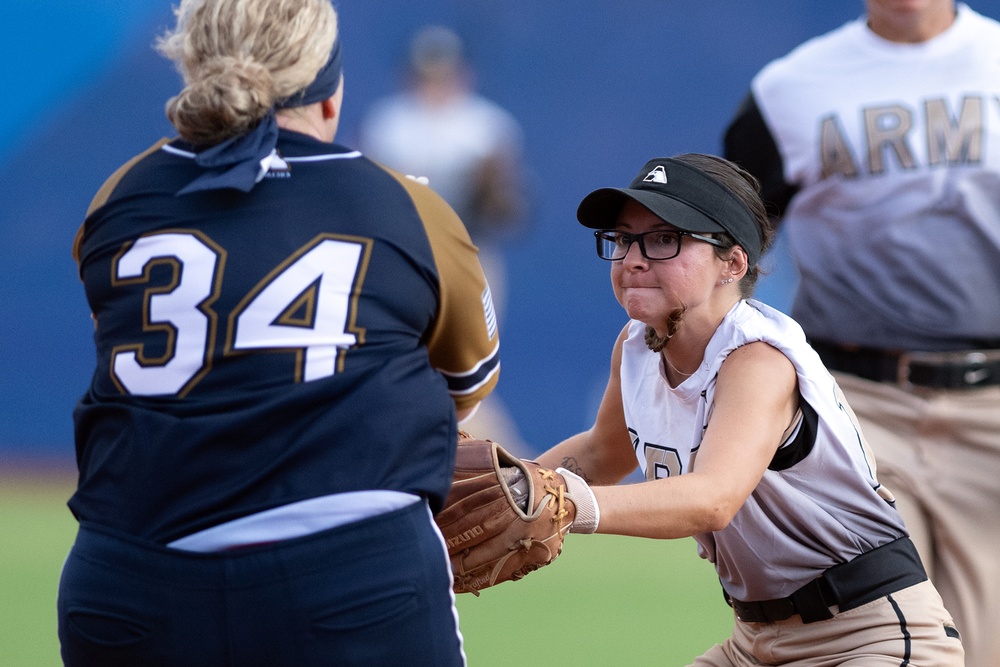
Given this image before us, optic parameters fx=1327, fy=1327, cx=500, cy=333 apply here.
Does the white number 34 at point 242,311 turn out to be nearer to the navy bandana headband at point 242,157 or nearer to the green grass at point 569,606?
the navy bandana headband at point 242,157

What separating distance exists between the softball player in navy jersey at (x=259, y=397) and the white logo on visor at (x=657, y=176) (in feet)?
2.21

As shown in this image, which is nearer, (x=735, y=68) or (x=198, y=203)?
(x=198, y=203)

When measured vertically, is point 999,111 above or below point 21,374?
above

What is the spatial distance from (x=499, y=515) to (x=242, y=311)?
0.67 metres

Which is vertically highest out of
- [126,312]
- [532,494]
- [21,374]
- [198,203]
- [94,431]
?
[198,203]

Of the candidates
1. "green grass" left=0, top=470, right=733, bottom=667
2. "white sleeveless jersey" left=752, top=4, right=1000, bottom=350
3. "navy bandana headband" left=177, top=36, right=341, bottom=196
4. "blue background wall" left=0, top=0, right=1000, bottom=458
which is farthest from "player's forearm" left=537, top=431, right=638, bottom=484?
"blue background wall" left=0, top=0, right=1000, bottom=458

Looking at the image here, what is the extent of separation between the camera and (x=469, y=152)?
9172mm

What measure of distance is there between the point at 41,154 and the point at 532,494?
8.01 metres

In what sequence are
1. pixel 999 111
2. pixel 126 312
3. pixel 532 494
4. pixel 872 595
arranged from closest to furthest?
pixel 126 312 → pixel 532 494 → pixel 872 595 → pixel 999 111

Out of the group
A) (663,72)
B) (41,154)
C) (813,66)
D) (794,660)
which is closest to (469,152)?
(663,72)

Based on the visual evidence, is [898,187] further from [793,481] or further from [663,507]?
[663,507]

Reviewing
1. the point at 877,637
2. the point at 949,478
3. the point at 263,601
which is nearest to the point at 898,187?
the point at 949,478

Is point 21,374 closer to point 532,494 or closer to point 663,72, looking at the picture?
point 663,72

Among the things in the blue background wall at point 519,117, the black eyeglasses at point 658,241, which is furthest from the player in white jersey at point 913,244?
the blue background wall at point 519,117
